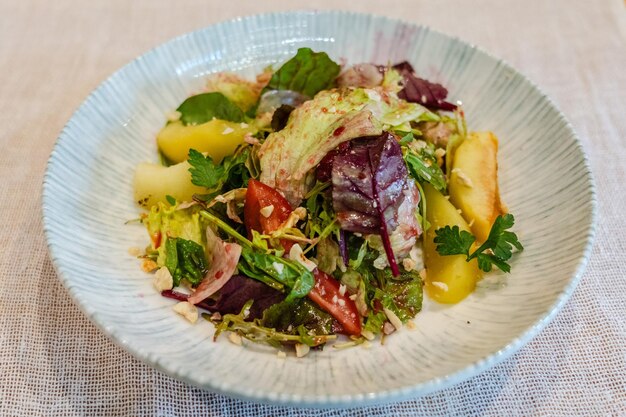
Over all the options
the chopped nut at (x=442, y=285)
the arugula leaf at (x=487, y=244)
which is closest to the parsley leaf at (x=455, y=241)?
the arugula leaf at (x=487, y=244)

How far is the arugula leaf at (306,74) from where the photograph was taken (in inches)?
119

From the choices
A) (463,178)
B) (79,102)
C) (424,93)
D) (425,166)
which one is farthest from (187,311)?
(79,102)

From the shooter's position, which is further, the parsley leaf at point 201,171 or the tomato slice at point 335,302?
the parsley leaf at point 201,171

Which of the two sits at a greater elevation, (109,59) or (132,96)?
(132,96)

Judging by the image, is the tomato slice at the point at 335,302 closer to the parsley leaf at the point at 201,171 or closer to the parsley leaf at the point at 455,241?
the parsley leaf at the point at 455,241

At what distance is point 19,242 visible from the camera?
8.86 ft

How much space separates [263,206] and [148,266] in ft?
1.91

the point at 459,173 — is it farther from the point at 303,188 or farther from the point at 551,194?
the point at 303,188

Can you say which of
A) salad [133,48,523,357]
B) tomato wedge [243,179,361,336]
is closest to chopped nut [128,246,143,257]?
salad [133,48,523,357]

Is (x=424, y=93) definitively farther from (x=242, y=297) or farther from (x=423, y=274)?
(x=242, y=297)

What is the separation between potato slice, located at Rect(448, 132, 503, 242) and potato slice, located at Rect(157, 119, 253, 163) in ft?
3.63

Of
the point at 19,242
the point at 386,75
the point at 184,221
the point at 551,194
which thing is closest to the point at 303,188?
the point at 184,221

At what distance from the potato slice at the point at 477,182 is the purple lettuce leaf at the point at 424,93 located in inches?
11.2

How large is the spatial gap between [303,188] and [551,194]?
1.19 m
